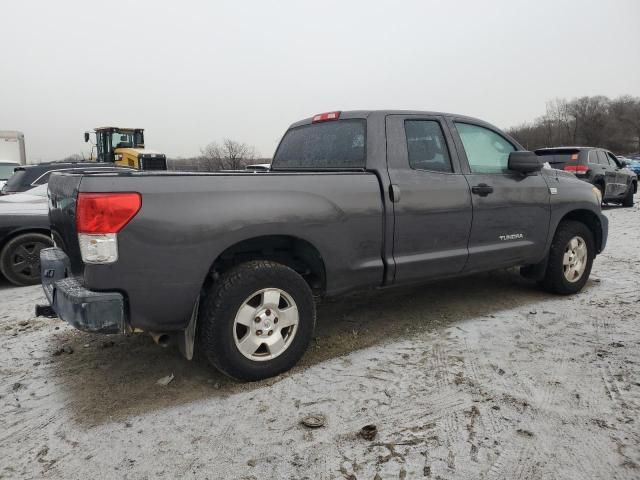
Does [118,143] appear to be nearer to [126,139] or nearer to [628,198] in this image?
[126,139]

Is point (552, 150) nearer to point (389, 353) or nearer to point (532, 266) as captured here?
point (532, 266)

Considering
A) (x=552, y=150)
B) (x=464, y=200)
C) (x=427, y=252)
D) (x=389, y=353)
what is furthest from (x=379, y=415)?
(x=552, y=150)

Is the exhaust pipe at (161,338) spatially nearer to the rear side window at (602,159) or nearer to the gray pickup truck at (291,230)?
the gray pickup truck at (291,230)

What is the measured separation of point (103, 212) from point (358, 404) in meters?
1.78

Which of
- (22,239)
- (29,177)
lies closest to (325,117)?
(22,239)

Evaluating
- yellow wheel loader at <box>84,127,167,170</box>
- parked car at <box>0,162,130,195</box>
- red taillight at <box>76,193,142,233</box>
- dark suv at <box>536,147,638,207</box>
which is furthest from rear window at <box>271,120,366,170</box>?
yellow wheel loader at <box>84,127,167,170</box>

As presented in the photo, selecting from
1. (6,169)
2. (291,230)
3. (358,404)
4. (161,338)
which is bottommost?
(358,404)

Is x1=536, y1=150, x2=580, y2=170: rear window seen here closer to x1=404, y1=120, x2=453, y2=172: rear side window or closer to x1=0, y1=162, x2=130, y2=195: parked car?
x1=404, y1=120, x2=453, y2=172: rear side window

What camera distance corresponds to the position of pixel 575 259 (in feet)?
15.9

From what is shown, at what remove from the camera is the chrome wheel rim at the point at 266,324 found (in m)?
2.90

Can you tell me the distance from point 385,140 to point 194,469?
Answer: 258 cm

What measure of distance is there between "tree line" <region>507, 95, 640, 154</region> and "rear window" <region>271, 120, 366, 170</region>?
206ft

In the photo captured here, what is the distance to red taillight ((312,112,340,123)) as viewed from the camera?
3955 mm

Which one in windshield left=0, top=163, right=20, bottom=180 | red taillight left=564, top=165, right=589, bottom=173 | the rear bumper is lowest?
the rear bumper
